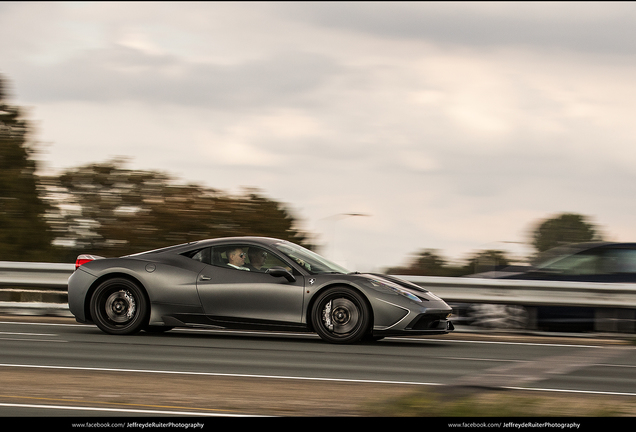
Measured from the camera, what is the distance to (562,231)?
637 inches

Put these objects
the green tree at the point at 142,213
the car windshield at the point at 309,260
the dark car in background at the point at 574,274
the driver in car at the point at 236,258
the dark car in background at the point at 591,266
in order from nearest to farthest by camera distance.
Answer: the car windshield at the point at 309,260 → the driver in car at the point at 236,258 → the dark car in background at the point at 574,274 → the dark car in background at the point at 591,266 → the green tree at the point at 142,213

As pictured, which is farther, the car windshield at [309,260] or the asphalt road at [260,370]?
the car windshield at [309,260]

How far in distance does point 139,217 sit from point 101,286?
41.8 feet

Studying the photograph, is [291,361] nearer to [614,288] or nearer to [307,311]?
[307,311]

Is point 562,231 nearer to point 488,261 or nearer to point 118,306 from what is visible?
point 488,261

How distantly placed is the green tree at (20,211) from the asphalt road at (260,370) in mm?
12654

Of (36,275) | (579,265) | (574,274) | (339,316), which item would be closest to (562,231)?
(579,265)

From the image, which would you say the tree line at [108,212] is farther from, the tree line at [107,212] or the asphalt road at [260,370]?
the asphalt road at [260,370]

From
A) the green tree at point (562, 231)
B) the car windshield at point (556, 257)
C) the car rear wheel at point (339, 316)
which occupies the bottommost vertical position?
the car rear wheel at point (339, 316)

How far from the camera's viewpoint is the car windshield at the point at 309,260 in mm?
9883

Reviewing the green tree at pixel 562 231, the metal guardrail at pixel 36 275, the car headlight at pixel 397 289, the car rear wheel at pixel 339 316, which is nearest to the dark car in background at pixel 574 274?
the green tree at pixel 562 231
